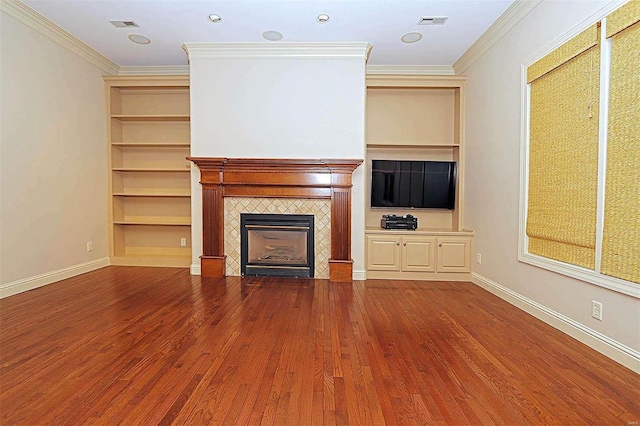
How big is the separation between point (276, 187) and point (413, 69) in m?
2.73

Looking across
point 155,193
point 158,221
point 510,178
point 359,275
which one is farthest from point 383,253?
point 155,193

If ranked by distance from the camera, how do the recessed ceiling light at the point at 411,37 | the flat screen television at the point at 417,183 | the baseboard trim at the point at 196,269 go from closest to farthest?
1. the recessed ceiling light at the point at 411,37
2. the baseboard trim at the point at 196,269
3. the flat screen television at the point at 417,183

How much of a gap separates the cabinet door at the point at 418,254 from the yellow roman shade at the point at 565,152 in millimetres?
1464

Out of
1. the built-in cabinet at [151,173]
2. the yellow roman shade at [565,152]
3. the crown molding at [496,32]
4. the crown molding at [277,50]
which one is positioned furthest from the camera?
the built-in cabinet at [151,173]

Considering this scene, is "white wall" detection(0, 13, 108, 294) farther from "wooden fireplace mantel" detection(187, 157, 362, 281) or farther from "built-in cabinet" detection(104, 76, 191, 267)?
"wooden fireplace mantel" detection(187, 157, 362, 281)

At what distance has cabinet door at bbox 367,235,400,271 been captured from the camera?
→ 15.4ft

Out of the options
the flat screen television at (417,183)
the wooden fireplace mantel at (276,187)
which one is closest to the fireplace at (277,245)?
the wooden fireplace mantel at (276,187)

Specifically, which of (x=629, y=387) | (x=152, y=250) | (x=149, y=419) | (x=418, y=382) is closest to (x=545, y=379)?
(x=629, y=387)

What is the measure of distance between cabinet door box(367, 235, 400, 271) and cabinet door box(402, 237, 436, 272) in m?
0.10

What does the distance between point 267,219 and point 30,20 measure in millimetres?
3472

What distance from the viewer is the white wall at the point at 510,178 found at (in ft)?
8.17

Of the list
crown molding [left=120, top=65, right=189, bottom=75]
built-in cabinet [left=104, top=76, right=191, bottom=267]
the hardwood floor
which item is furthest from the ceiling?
the hardwood floor

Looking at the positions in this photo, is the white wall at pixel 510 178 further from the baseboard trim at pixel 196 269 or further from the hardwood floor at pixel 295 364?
the baseboard trim at pixel 196 269

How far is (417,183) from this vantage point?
16.8ft
